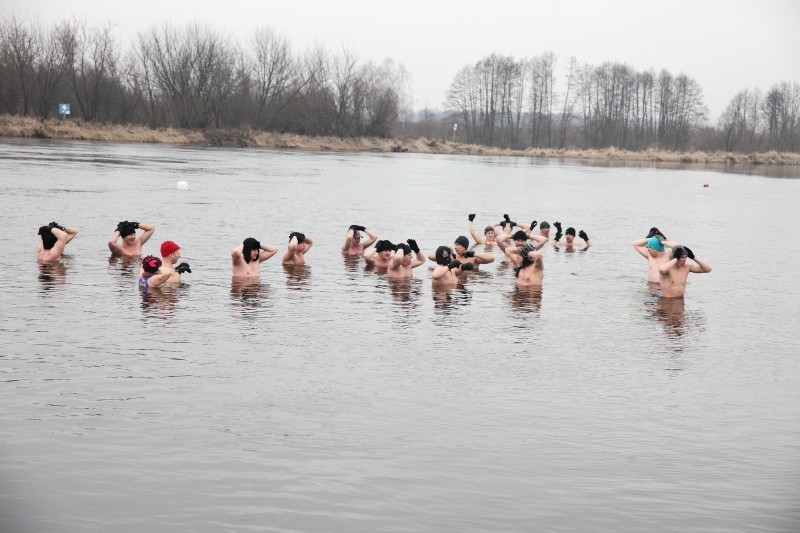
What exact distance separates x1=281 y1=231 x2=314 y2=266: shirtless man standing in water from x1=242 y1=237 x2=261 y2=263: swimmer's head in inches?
71.7

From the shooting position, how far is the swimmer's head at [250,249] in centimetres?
1516

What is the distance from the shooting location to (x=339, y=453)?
7.48m

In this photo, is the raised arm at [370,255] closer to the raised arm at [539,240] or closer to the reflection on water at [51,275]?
the raised arm at [539,240]

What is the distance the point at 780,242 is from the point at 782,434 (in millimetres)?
18196

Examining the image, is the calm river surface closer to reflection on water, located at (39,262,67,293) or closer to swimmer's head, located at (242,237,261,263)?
reflection on water, located at (39,262,67,293)

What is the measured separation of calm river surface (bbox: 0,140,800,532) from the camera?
6.57 metres

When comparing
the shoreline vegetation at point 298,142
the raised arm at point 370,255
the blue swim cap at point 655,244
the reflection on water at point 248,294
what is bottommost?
the reflection on water at point 248,294

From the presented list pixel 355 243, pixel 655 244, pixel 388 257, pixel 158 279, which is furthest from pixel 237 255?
pixel 655 244

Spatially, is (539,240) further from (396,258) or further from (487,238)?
(396,258)

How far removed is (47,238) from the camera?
15.8 metres

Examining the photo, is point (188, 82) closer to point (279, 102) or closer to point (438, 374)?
point (279, 102)

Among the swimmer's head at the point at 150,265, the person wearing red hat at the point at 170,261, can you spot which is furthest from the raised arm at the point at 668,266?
the swimmer's head at the point at 150,265

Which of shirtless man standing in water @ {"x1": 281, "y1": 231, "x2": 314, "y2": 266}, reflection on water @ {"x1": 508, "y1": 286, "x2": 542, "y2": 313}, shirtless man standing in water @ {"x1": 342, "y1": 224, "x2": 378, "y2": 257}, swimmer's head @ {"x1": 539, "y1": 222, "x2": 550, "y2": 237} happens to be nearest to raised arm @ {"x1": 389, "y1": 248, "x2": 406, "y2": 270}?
shirtless man standing in water @ {"x1": 281, "y1": 231, "x2": 314, "y2": 266}

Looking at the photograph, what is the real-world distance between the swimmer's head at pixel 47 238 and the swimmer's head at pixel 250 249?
365 centimetres
